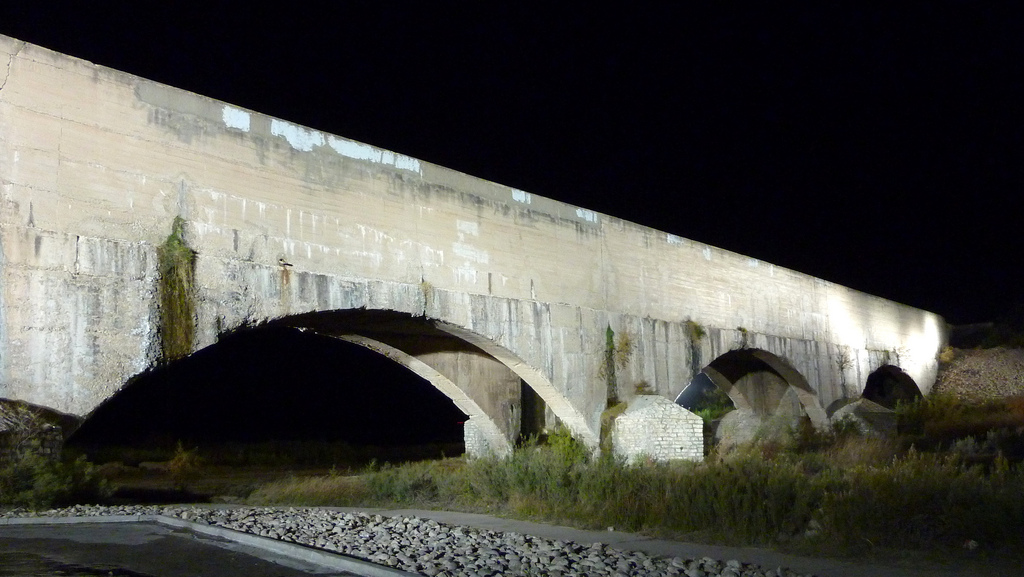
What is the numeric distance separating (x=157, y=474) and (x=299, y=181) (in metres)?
15.3

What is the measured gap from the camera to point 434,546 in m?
8.41

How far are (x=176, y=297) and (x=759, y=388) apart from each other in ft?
66.3

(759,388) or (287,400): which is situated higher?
(287,400)

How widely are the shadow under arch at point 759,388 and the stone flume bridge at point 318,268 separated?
10.4 ft

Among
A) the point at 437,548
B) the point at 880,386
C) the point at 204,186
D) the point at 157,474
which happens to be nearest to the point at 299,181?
the point at 204,186

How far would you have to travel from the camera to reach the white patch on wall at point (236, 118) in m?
11.6

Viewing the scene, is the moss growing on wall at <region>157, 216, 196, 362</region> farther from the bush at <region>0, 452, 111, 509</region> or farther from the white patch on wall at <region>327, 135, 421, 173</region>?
the white patch on wall at <region>327, 135, 421, 173</region>

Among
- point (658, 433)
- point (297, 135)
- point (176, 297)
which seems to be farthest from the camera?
point (658, 433)

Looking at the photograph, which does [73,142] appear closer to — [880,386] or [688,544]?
[688,544]

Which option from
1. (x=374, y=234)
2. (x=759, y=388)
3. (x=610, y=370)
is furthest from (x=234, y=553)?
(x=759, y=388)

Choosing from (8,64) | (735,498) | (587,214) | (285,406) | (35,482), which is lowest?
(735,498)

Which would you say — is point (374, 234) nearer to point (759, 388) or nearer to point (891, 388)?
point (759, 388)

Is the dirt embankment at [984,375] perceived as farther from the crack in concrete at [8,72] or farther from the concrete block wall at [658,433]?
the crack in concrete at [8,72]

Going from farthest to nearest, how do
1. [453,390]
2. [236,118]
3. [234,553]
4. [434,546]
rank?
[453,390] < [236,118] < [434,546] < [234,553]
